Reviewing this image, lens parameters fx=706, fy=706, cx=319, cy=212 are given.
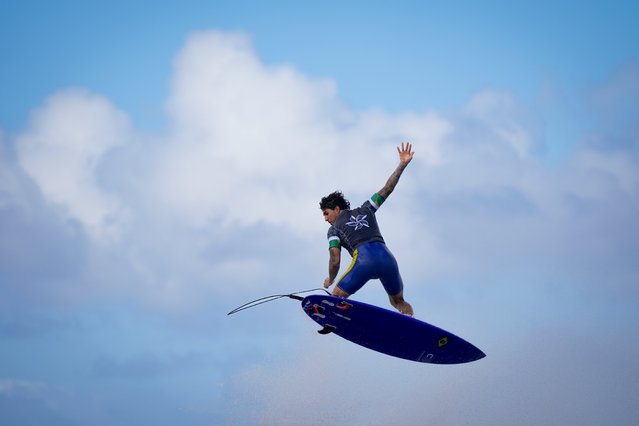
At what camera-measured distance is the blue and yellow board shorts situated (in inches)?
475

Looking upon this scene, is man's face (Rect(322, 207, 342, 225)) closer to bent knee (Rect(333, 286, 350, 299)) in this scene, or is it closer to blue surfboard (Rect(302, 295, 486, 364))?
bent knee (Rect(333, 286, 350, 299))

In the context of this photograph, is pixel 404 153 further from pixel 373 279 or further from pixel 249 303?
pixel 249 303

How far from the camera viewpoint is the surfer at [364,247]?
12102mm

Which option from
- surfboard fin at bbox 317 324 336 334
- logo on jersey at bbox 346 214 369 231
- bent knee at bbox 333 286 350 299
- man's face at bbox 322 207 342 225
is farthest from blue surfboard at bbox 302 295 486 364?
man's face at bbox 322 207 342 225

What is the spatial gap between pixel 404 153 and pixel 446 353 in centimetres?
370

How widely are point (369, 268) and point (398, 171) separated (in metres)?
1.88

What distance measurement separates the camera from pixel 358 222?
12.4m

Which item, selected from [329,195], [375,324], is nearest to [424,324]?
[375,324]

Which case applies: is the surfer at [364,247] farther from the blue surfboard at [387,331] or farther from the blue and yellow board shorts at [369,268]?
the blue surfboard at [387,331]

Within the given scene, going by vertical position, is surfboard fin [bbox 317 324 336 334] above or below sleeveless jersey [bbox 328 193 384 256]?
below

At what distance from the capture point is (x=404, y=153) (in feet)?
42.0

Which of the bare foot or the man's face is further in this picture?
the man's face

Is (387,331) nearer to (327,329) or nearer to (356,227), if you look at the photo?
(327,329)

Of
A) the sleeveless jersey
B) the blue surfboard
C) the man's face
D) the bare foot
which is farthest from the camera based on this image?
the man's face
